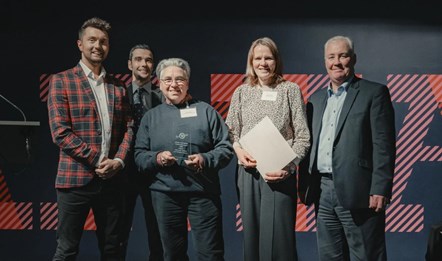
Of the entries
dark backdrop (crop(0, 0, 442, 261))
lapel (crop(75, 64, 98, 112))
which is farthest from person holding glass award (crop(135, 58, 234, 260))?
dark backdrop (crop(0, 0, 442, 261))

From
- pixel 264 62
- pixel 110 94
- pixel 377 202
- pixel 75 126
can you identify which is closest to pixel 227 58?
pixel 264 62

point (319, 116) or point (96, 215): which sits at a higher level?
point (319, 116)

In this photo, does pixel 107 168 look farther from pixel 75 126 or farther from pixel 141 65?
pixel 141 65

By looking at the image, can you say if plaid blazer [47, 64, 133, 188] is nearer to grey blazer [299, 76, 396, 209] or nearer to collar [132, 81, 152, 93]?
collar [132, 81, 152, 93]

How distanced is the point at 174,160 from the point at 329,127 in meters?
1.00

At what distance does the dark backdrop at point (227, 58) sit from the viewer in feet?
14.1

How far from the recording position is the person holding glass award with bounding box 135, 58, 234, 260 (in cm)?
298

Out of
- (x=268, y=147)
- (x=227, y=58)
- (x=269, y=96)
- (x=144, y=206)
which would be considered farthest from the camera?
(x=227, y=58)

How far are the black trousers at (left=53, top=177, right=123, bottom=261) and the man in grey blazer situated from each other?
1319 millimetres

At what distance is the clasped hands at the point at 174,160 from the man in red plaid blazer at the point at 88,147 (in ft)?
0.99

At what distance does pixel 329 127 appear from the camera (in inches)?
116

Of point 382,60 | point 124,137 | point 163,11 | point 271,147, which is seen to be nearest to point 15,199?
point 124,137

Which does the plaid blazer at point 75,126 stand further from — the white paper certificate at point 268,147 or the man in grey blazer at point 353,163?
the man in grey blazer at point 353,163

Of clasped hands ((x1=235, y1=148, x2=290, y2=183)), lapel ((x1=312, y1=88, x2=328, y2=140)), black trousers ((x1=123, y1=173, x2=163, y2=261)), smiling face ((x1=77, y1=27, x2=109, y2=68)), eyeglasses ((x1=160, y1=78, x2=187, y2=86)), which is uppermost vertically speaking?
smiling face ((x1=77, y1=27, x2=109, y2=68))
